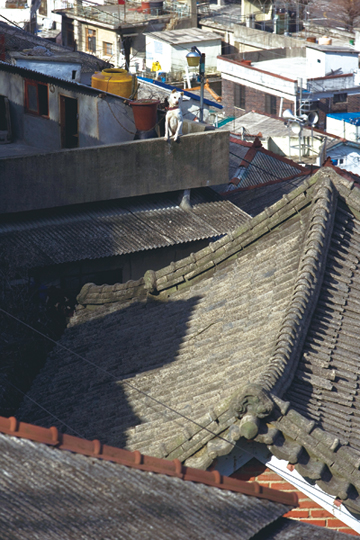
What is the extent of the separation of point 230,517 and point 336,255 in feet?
22.9

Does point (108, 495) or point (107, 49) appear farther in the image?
point (107, 49)

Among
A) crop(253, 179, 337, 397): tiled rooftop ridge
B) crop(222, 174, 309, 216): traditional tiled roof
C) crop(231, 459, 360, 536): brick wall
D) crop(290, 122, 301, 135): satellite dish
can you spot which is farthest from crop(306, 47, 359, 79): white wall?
crop(231, 459, 360, 536): brick wall

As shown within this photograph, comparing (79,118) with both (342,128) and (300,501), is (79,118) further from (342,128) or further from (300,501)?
(342,128)

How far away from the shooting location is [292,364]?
489 inches

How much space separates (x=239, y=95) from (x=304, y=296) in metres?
54.9

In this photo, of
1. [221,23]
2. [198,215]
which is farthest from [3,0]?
[198,215]

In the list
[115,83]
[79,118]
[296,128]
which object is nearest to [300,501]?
[79,118]

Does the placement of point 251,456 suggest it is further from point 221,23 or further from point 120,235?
point 221,23

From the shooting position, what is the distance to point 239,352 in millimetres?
13609

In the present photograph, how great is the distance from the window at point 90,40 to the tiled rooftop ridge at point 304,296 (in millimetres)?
70158

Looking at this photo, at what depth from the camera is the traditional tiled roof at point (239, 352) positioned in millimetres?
10891

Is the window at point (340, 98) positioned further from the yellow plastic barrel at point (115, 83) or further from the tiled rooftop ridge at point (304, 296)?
Answer: the tiled rooftop ridge at point (304, 296)

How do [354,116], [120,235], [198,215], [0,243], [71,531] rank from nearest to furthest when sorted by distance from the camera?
1. [71,531]
2. [0,243]
3. [120,235]
4. [198,215]
5. [354,116]

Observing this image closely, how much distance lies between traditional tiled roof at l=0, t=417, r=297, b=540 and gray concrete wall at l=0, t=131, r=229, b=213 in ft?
50.7
